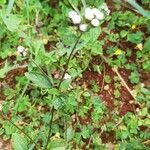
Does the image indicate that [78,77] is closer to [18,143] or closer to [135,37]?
[135,37]

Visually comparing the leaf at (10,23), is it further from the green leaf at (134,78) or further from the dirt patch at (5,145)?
the green leaf at (134,78)

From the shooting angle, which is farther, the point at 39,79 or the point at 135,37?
the point at 135,37

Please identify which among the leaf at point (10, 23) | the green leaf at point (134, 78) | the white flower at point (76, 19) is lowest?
the white flower at point (76, 19)

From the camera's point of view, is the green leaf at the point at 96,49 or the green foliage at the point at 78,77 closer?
the green foliage at the point at 78,77

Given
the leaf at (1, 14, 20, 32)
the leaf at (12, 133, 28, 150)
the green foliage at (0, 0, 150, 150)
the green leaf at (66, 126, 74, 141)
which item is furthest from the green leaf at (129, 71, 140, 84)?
the leaf at (12, 133, 28, 150)

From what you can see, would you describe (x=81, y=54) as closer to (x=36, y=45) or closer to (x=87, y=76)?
(x=87, y=76)

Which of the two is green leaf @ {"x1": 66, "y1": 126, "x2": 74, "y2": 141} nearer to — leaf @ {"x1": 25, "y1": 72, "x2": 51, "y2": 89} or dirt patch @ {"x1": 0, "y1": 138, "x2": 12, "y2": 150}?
dirt patch @ {"x1": 0, "y1": 138, "x2": 12, "y2": 150}

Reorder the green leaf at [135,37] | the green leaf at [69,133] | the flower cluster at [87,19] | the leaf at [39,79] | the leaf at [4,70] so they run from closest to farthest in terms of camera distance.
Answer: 1. the flower cluster at [87,19]
2. the leaf at [39,79]
3. the green leaf at [69,133]
4. the leaf at [4,70]
5. the green leaf at [135,37]

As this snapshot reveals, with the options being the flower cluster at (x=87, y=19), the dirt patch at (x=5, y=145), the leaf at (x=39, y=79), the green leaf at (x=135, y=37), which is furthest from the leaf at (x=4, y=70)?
the flower cluster at (x=87, y=19)

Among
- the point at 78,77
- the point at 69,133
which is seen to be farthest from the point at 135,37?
the point at 69,133
